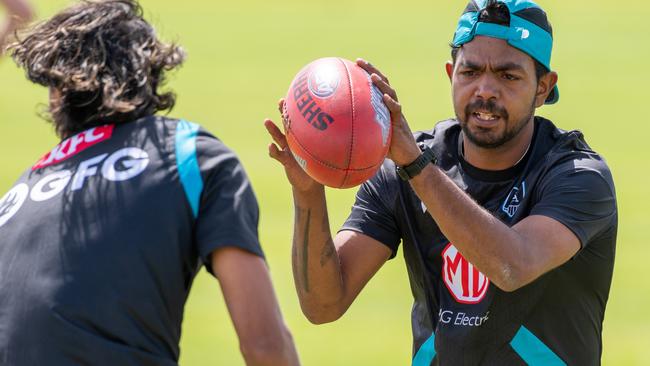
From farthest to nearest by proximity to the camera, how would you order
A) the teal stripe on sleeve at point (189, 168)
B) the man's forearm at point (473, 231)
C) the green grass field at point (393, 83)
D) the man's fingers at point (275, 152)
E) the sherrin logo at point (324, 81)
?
the green grass field at point (393, 83) → the man's fingers at point (275, 152) → the sherrin logo at point (324, 81) → the man's forearm at point (473, 231) → the teal stripe on sleeve at point (189, 168)

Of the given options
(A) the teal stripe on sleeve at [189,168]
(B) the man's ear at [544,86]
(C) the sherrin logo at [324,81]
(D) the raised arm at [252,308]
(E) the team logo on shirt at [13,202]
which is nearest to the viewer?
(D) the raised arm at [252,308]

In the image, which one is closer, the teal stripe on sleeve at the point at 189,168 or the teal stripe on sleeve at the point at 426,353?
the teal stripe on sleeve at the point at 189,168

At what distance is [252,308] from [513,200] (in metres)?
1.89

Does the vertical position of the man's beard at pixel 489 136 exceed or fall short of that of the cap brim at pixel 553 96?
it falls short

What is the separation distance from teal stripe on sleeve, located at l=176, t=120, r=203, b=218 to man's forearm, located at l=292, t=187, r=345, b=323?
4.48 feet

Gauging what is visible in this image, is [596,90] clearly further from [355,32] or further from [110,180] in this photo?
[110,180]

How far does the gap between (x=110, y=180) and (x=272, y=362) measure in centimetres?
86

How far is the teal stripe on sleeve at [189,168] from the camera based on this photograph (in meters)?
4.45

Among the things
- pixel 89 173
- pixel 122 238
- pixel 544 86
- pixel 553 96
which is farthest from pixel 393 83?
pixel 122 238

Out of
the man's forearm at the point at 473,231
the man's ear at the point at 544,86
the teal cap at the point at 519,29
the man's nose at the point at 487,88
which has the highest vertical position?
the teal cap at the point at 519,29

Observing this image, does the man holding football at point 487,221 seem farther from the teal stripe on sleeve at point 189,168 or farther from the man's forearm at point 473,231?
the teal stripe on sleeve at point 189,168

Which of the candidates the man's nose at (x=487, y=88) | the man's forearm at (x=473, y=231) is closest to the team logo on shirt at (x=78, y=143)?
the man's forearm at (x=473, y=231)

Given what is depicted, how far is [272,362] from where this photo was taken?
4320mm

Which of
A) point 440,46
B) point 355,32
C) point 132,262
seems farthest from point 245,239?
point 355,32
